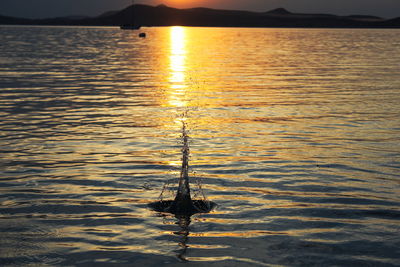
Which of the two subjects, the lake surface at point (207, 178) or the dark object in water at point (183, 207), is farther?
the dark object in water at point (183, 207)

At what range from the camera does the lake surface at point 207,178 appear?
27.5ft

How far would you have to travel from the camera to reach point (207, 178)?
12.6m

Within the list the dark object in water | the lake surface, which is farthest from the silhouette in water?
the lake surface

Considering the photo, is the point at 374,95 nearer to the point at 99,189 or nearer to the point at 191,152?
the point at 191,152

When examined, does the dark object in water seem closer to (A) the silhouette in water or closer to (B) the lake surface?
(A) the silhouette in water

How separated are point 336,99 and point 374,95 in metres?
2.86

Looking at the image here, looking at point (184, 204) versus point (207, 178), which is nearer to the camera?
point (184, 204)

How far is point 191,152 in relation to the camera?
15.4m

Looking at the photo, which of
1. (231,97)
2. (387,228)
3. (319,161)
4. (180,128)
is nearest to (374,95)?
(231,97)

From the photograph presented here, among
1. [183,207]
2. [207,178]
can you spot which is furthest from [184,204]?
[207,178]

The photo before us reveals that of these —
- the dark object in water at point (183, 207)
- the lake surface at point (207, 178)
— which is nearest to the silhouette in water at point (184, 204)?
the dark object in water at point (183, 207)

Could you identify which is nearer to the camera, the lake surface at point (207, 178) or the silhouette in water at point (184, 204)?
the lake surface at point (207, 178)

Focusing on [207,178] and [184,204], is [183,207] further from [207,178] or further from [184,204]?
[207,178]

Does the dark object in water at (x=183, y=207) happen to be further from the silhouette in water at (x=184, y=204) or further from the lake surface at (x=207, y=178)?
the lake surface at (x=207, y=178)
